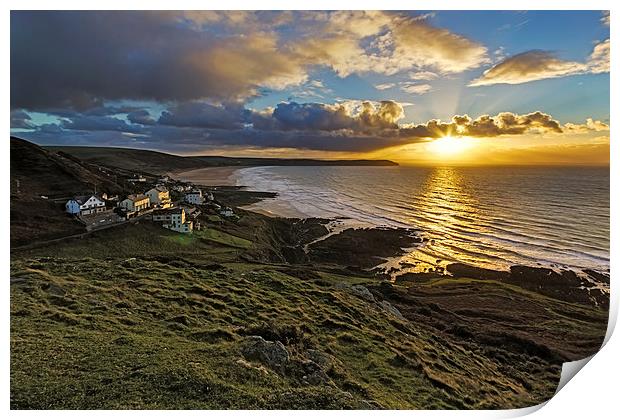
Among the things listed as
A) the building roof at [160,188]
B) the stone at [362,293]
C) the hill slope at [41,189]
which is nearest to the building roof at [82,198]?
the hill slope at [41,189]

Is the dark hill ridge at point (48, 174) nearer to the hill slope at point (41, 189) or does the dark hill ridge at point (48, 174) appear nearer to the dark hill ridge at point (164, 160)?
the hill slope at point (41, 189)

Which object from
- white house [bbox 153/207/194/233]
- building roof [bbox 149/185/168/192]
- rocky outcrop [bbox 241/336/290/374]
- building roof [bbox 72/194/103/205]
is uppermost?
building roof [bbox 149/185/168/192]

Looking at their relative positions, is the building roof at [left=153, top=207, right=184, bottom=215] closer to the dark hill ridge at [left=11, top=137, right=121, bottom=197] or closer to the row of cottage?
the row of cottage

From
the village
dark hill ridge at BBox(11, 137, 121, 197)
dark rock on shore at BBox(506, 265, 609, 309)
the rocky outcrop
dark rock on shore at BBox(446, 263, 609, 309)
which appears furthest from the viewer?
dark rock on shore at BBox(446, 263, 609, 309)

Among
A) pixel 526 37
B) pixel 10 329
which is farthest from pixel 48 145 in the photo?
pixel 526 37

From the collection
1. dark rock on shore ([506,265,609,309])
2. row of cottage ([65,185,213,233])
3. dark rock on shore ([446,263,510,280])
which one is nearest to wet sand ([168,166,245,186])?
A: row of cottage ([65,185,213,233])
